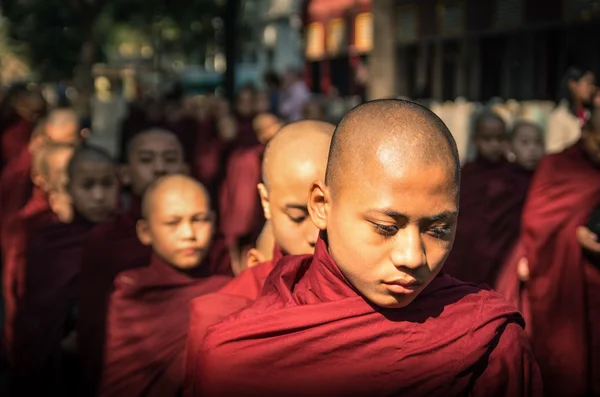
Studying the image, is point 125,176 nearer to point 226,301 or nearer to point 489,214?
point 489,214

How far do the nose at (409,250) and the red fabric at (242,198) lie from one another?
734 cm

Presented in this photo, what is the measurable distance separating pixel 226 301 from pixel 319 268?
0.72 m

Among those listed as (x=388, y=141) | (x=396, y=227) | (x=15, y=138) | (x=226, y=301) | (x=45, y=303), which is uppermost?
(x=388, y=141)

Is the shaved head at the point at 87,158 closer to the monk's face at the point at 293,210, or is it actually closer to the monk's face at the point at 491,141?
the monk's face at the point at 293,210

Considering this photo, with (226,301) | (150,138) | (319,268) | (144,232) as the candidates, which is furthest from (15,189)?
(319,268)

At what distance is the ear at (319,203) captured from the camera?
7.62 ft

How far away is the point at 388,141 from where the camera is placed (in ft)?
7.20

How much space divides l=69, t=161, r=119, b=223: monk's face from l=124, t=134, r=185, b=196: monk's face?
135mm

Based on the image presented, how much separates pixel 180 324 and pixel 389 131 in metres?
2.15

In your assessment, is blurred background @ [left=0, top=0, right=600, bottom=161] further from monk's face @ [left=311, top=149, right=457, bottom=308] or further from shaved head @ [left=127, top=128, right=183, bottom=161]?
monk's face @ [left=311, top=149, right=457, bottom=308]

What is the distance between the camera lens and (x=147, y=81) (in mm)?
40812

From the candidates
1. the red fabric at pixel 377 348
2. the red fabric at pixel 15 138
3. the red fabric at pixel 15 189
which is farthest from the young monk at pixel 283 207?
the red fabric at pixel 15 138

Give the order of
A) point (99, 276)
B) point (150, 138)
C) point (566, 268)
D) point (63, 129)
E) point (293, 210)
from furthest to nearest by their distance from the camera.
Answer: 1. point (63, 129)
2. point (150, 138)
3. point (566, 268)
4. point (99, 276)
5. point (293, 210)

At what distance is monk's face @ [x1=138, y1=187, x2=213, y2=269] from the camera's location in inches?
164
